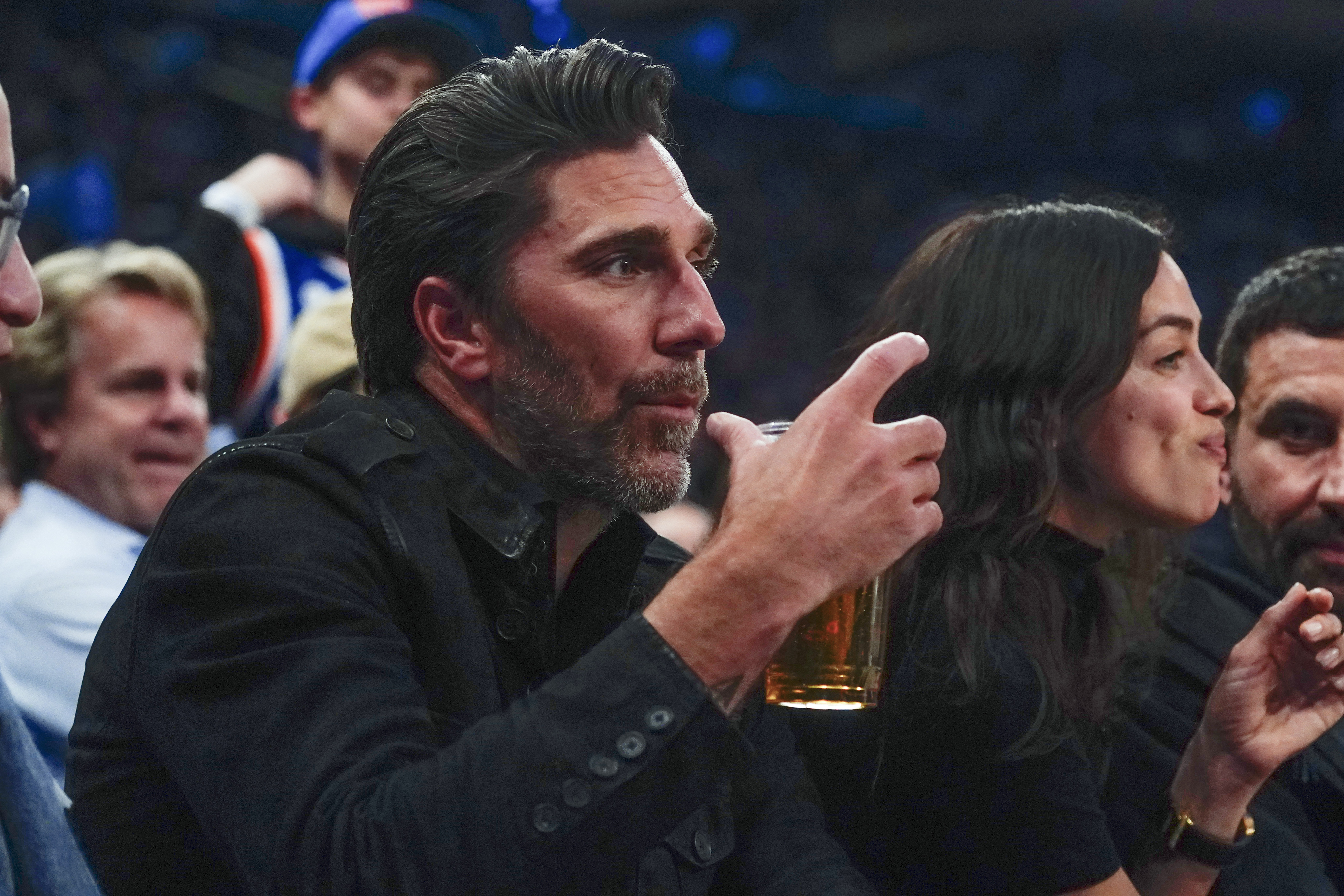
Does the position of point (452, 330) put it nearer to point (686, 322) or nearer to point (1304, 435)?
point (686, 322)

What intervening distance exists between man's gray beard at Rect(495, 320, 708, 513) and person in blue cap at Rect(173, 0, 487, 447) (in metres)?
1.72

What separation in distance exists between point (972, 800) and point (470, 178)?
1.03 metres

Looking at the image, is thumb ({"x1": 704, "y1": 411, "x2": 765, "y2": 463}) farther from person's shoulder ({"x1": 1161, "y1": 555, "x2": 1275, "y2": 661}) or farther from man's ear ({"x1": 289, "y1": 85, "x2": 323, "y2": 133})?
man's ear ({"x1": 289, "y1": 85, "x2": 323, "y2": 133})

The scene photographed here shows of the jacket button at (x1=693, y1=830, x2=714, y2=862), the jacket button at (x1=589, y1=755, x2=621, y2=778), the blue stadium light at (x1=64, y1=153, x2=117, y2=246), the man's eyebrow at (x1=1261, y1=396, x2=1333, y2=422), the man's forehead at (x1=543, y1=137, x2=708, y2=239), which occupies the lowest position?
the blue stadium light at (x1=64, y1=153, x2=117, y2=246)

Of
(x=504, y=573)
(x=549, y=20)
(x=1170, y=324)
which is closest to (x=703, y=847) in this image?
(x=504, y=573)

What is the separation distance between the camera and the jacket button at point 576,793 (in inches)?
50.8

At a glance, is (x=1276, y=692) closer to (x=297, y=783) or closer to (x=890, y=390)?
(x=890, y=390)

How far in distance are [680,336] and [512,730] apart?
618mm

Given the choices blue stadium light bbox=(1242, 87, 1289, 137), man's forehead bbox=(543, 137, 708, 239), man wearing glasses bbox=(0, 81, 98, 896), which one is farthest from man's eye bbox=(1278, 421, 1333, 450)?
blue stadium light bbox=(1242, 87, 1289, 137)

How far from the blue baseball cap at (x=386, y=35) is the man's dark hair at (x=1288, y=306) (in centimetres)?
175

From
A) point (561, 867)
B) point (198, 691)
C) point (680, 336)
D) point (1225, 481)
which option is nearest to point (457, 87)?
point (680, 336)

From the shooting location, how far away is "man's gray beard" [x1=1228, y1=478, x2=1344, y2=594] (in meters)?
2.81

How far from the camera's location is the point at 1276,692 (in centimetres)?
228

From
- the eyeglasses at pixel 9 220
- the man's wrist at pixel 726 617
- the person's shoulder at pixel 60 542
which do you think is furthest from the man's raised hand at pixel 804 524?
the person's shoulder at pixel 60 542
